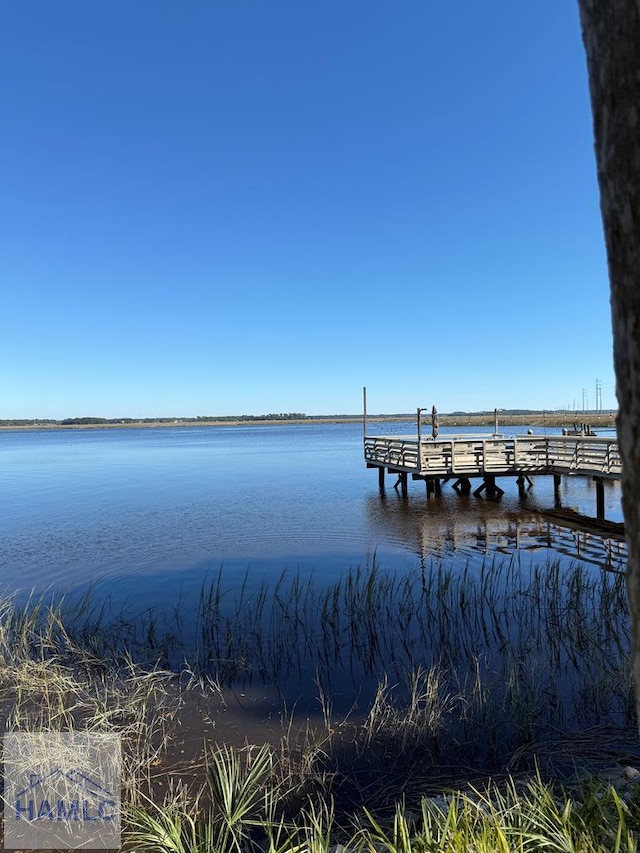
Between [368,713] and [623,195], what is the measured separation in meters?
6.30

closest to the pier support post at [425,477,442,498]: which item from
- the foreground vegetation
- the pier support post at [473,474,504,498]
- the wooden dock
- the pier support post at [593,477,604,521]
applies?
the wooden dock

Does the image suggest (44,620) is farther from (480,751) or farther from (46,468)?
(46,468)

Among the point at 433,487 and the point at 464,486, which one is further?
the point at 464,486

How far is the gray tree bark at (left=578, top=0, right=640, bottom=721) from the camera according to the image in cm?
132

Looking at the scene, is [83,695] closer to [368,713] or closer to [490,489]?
[368,713]

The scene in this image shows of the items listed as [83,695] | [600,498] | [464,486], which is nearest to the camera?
[83,695]

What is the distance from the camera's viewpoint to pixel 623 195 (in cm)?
136

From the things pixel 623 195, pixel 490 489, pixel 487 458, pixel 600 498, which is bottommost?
pixel 490 489

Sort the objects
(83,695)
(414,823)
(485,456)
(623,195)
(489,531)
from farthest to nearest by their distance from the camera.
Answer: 1. (485,456)
2. (489,531)
3. (83,695)
4. (414,823)
5. (623,195)

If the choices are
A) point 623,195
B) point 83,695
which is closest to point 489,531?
point 83,695

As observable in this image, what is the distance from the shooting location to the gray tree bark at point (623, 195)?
1.32 m

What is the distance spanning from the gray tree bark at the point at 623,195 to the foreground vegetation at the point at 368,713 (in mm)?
2417

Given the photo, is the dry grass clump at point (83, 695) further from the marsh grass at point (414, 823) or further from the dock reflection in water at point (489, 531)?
the dock reflection in water at point (489, 531)

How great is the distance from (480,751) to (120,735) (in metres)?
3.60
